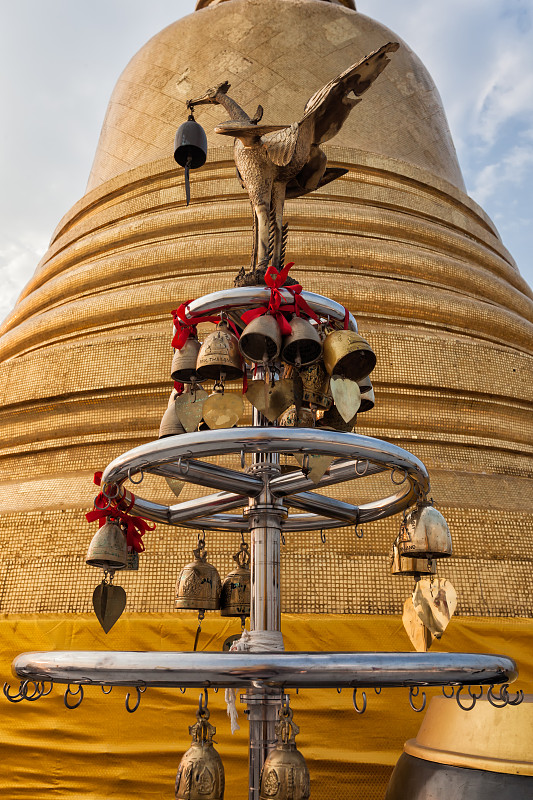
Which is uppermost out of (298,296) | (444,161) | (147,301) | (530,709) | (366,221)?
(444,161)

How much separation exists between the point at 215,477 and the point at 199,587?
63 centimetres

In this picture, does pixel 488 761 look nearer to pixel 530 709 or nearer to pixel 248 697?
pixel 530 709

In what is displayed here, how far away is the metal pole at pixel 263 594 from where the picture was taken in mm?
1655

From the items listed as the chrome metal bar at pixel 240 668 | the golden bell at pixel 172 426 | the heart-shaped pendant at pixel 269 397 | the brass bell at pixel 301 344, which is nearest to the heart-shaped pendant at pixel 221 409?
the heart-shaped pendant at pixel 269 397

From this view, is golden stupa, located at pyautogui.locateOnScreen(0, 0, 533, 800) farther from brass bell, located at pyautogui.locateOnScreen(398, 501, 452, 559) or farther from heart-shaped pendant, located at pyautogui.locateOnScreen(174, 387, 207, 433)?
heart-shaped pendant, located at pyautogui.locateOnScreen(174, 387, 207, 433)

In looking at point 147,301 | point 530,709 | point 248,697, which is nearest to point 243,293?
point 248,697

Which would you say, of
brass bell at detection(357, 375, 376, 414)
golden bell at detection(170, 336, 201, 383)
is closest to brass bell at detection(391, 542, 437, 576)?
brass bell at detection(357, 375, 376, 414)

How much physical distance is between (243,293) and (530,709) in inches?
57.5

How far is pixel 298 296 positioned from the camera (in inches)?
70.8

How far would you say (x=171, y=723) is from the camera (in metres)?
3.06

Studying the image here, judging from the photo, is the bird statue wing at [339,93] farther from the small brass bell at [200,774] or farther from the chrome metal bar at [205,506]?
the small brass bell at [200,774]

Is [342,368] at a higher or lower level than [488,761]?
higher

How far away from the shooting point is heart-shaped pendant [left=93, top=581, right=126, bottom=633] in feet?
6.66

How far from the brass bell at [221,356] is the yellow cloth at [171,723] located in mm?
1697
